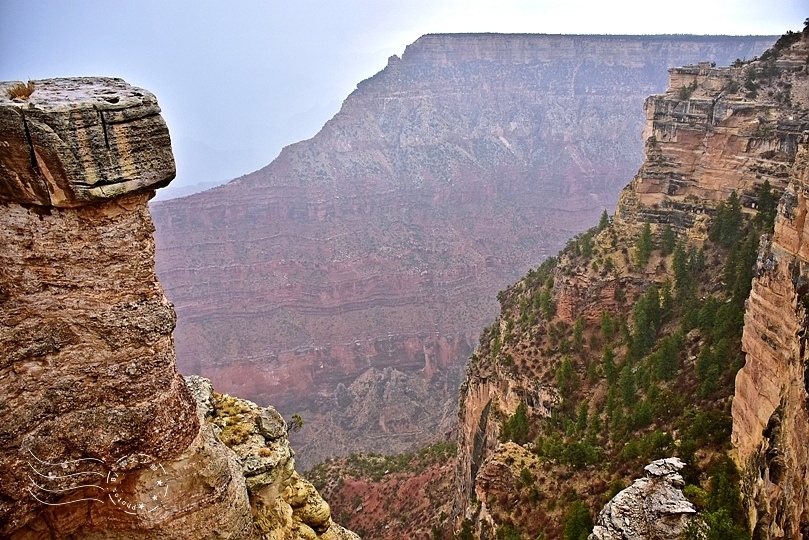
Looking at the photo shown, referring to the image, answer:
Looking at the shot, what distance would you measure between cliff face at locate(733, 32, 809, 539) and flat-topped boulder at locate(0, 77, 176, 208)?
17.8m

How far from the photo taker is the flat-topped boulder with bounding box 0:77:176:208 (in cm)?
1106

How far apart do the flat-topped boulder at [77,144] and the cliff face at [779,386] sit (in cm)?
1776

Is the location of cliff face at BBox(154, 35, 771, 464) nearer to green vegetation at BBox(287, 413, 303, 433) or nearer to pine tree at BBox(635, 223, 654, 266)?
pine tree at BBox(635, 223, 654, 266)

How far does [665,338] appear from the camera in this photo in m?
37.8

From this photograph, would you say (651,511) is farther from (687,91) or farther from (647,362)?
(687,91)

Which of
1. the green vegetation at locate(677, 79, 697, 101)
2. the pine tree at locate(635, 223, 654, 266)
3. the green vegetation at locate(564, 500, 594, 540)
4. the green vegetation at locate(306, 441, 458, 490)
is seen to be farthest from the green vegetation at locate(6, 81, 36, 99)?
the green vegetation at locate(677, 79, 697, 101)

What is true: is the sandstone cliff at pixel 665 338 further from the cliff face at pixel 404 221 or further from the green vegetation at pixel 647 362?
the cliff face at pixel 404 221

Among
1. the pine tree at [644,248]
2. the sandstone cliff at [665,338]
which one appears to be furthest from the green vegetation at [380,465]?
the pine tree at [644,248]

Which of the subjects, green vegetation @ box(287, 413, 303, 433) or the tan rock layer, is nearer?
the tan rock layer

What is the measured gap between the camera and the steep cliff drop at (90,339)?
451 inches

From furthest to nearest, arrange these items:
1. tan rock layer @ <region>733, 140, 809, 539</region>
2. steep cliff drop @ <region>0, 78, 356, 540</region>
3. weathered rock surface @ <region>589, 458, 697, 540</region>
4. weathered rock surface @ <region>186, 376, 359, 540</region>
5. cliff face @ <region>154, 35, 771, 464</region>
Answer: cliff face @ <region>154, 35, 771, 464</region>
weathered rock surface @ <region>589, 458, 697, 540</region>
weathered rock surface @ <region>186, 376, 359, 540</region>
tan rock layer @ <region>733, 140, 809, 539</region>
steep cliff drop @ <region>0, 78, 356, 540</region>

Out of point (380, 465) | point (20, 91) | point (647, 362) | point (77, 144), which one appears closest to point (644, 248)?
point (647, 362)

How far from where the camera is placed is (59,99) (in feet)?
38.3

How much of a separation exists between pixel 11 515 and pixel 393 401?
249ft
